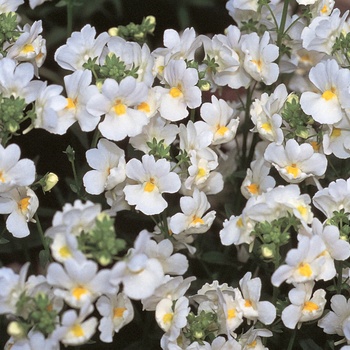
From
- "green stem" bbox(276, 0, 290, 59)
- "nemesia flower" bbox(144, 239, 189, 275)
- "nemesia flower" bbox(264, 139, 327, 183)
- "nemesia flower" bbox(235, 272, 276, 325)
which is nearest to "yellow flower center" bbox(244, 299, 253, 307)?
"nemesia flower" bbox(235, 272, 276, 325)

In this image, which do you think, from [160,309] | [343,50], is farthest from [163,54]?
[160,309]

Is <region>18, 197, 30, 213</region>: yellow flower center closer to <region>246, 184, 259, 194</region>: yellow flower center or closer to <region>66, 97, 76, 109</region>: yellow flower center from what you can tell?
<region>66, 97, 76, 109</region>: yellow flower center

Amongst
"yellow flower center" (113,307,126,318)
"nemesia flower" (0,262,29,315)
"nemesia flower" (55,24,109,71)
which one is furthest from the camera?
"nemesia flower" (55,24,109,71)

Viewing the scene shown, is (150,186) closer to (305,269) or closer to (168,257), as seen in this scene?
(168,257)

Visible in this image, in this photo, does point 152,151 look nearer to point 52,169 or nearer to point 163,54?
point 163,54

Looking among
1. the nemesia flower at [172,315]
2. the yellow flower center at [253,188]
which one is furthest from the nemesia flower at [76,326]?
the yellow flower center at [253,188]

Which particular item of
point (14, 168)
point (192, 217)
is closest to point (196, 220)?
point (192, 217)

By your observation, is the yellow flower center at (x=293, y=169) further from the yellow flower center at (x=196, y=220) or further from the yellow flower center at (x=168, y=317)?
the yellow flower center at (x=168, y=317)
